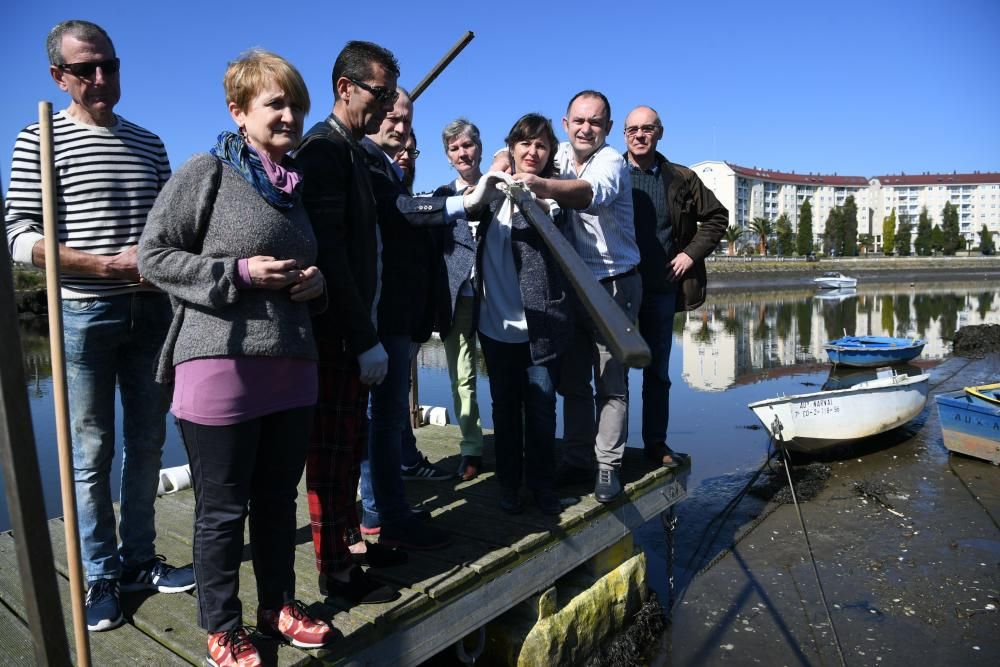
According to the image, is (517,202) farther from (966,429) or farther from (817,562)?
(966,429)

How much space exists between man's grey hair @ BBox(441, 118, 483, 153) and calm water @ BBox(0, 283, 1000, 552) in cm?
268

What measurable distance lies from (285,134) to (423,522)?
207 centimetres

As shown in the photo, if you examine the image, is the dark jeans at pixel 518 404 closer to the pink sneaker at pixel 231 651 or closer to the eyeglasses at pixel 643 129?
the pink sneaker at pixel 231 651

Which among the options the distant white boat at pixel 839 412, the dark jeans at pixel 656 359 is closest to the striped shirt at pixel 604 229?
the dark jeans at pixel 656 359

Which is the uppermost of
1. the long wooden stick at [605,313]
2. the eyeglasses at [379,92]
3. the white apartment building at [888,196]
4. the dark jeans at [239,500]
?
the white apartment building at [888,196]

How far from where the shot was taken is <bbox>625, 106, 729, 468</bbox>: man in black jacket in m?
4.85

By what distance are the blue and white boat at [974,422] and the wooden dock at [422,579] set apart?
6.72 metres

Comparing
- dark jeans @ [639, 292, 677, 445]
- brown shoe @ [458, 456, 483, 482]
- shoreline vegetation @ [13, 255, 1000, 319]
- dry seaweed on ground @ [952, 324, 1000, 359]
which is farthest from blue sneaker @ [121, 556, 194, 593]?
shoreline vegetation @ [13, 255, 1000, 319]

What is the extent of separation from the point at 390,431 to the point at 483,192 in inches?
45.8

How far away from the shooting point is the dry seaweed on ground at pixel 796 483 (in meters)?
8.57

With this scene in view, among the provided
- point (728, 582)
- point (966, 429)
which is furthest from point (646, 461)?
point (966, 429)

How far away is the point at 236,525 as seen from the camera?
2.26 meters

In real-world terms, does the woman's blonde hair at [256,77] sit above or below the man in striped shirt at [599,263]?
above

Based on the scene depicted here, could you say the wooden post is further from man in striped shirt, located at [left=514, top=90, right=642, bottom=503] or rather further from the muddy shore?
the muddy shore
